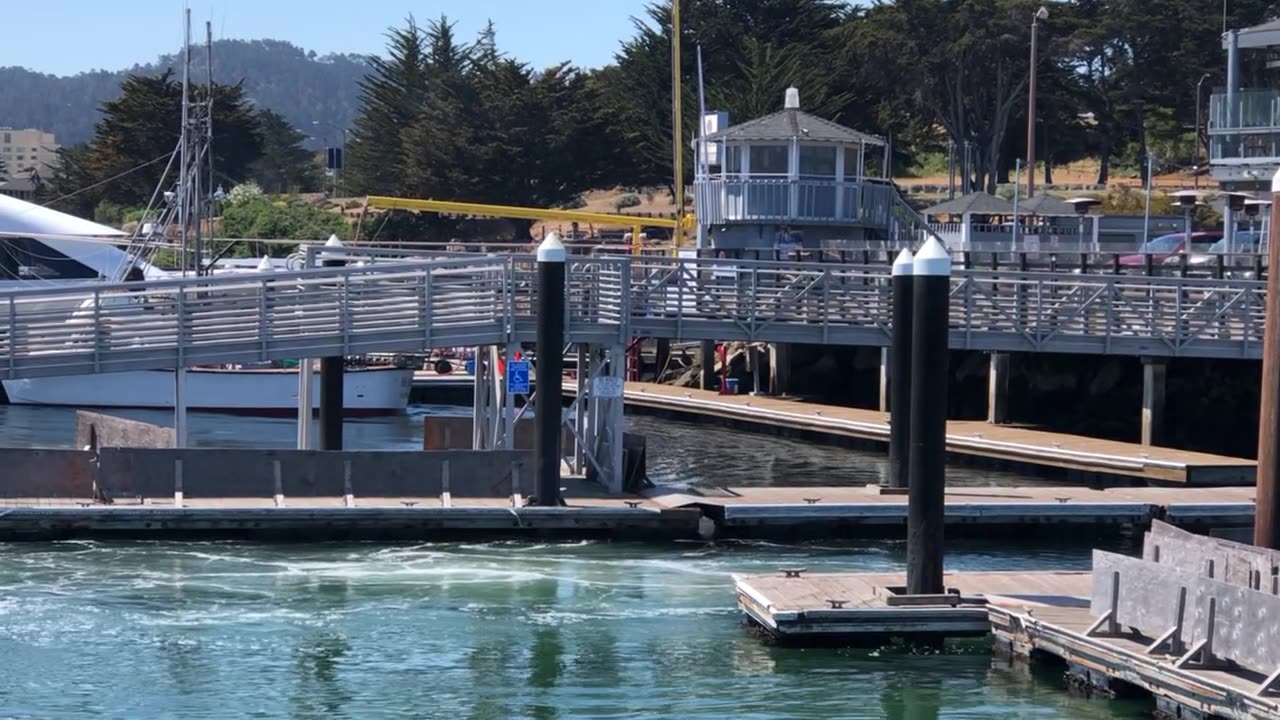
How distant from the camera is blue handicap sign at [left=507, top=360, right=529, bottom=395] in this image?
28.4 meters

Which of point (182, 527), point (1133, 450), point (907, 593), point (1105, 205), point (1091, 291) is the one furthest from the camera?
point (1105, 205)

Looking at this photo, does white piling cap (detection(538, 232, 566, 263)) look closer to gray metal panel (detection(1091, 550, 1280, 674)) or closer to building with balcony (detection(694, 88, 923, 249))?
gray metal panel (detection(1091, 550, 1280, 674))

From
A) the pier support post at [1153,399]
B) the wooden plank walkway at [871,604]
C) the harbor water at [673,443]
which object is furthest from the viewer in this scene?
the pier support post at [1153,399]

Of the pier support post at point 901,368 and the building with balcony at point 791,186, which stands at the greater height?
the building with balcony at point 791,186

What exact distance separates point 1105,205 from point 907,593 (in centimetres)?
5926

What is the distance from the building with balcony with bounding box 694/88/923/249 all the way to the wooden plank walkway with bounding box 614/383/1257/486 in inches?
184

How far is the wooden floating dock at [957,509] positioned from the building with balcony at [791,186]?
21.9 metres

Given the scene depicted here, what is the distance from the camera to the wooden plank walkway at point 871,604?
65.8 feet

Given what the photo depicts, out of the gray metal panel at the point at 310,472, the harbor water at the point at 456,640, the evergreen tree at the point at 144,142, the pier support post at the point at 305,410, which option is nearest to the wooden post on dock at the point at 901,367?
the harbor water at the point at 456,640

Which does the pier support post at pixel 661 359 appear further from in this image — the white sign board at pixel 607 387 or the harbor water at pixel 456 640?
the harbor water at pixel 456 640

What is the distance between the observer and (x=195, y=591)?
23453 mm

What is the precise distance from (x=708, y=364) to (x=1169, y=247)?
41.8 feet

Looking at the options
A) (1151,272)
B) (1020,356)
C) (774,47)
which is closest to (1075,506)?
(1151,272)

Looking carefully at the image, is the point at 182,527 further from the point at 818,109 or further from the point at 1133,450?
the point at 818,109
